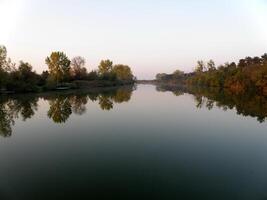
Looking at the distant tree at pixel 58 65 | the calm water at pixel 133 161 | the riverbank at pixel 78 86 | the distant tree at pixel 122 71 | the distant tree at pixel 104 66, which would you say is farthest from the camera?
the distant tree at pixel 122 71

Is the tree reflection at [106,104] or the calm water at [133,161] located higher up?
the calm water at [133,161]

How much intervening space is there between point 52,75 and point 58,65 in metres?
3.75

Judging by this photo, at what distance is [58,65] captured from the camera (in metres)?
69.1

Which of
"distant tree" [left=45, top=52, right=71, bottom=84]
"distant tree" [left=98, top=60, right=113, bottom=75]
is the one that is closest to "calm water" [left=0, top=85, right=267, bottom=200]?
"distant tree" [left=45, top=52, right=71, bottom=84]

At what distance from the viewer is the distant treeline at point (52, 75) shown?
165 feet

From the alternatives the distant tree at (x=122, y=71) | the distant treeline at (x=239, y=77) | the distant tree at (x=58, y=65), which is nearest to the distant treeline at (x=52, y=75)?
the distant tree at (x=58, y=65)

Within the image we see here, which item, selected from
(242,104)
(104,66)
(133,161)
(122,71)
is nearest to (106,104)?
(242,104)

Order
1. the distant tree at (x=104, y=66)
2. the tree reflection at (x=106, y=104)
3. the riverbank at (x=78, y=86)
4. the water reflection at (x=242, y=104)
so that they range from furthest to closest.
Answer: the distant tree at (x=104, y=66), the riverbank at (x=78, y=86), the tree reflection at (x=106, y=104), the water reflection at (x=242, y=104)

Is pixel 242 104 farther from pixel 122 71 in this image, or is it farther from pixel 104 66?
pixel 122 71

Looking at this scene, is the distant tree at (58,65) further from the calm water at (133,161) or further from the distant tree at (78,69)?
the calm water at (133,161)

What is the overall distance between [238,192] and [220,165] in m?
2.61

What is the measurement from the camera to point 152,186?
26.6 ft

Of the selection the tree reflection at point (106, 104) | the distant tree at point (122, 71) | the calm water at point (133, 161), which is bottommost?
the tree reflection at point (106, 104)

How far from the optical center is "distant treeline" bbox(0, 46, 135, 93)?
50156 millimetres
